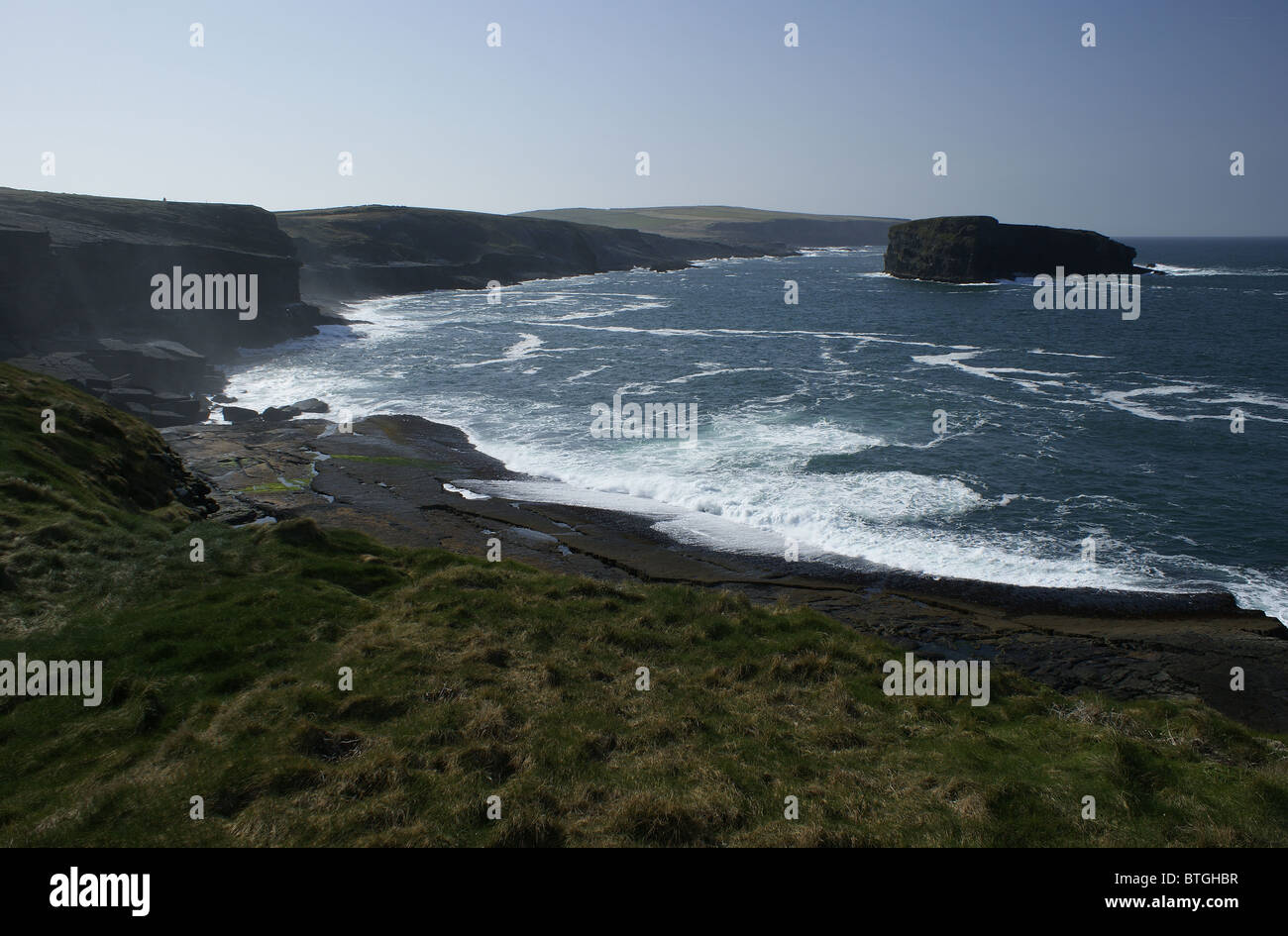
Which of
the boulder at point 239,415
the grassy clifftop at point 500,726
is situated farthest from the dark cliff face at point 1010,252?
the grassy clifftop at point 500,726

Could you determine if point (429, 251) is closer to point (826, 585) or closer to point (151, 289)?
point (151, 289)

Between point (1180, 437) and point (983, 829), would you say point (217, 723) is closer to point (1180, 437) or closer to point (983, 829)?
point (983, 829)

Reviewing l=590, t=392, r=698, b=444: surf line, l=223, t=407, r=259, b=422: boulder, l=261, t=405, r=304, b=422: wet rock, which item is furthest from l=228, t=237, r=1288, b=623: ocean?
l=223, t=407, r=259, b=422: boulder

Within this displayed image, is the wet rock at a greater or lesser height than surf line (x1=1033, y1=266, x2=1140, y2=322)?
lesser

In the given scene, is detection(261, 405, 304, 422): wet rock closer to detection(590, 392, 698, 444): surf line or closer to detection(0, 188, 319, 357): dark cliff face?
detection(0, 188, 319, 357): dark cliff face

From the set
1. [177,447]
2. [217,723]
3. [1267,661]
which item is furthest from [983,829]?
[177,447]

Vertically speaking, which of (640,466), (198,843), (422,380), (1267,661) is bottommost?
(1267,661)
